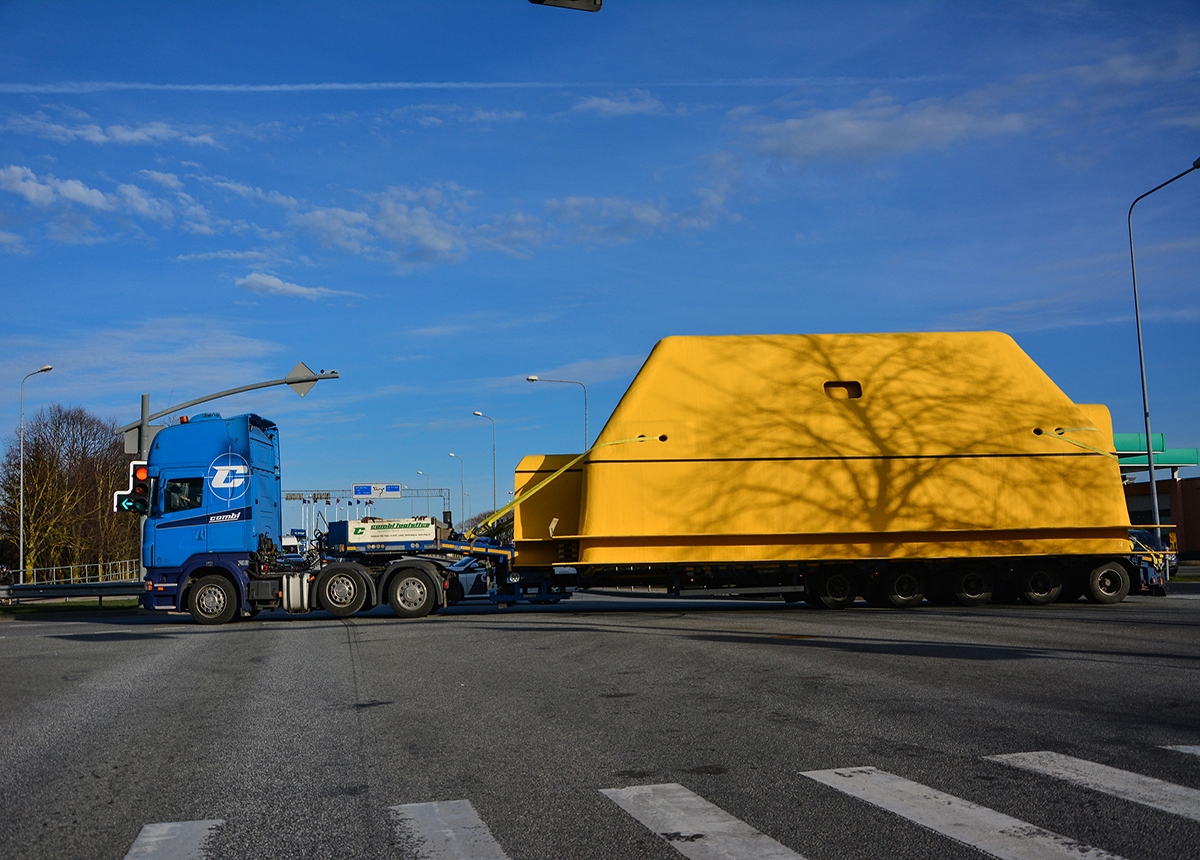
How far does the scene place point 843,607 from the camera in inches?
805

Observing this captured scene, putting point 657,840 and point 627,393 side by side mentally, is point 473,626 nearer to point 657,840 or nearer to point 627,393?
point 627,393

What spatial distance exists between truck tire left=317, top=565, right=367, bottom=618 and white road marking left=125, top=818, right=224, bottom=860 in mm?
14951

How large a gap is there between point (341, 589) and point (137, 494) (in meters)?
4.32

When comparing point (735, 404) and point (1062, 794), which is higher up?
point (735, 404)

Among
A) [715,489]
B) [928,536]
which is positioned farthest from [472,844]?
[928,536]

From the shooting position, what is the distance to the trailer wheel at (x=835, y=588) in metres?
20.3

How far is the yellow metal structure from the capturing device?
1967 centimetres

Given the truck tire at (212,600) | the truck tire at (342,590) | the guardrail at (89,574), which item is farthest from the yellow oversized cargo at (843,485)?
the guardrail at (89,574)

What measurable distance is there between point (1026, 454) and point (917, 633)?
7136 millimetres

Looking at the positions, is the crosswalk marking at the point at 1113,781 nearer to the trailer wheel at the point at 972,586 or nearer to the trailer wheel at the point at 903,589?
the trailer wheel at the point at 903,589

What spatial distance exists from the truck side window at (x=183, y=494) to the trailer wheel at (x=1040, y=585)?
53.0 feet

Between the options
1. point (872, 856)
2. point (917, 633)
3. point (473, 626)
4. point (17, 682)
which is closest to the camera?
point (872, 856)

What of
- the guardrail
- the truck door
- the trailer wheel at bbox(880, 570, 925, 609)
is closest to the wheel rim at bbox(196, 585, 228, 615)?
the truck door

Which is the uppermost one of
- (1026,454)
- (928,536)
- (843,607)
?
(1026,454)
